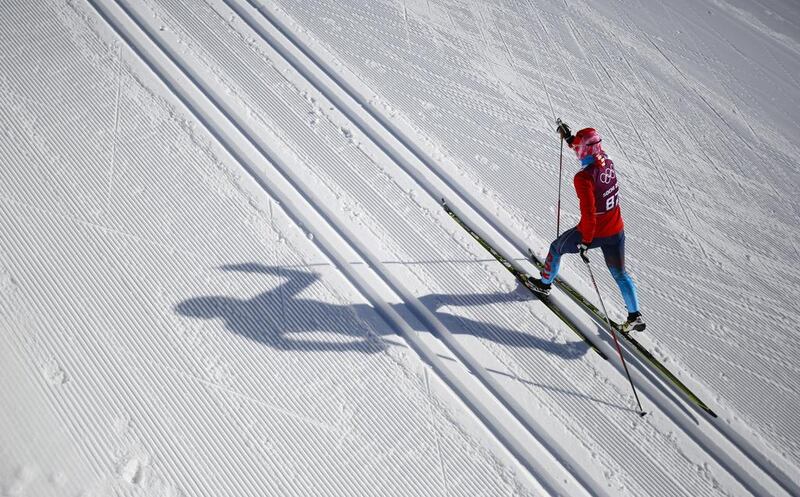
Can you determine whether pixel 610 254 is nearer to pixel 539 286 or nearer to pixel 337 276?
pixel 539 286

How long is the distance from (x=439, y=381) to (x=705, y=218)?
151 inches

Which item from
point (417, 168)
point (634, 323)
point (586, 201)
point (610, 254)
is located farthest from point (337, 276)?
point (634, 323)

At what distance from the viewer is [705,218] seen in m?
4.79

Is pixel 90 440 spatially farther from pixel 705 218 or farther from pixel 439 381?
pixel 705 218

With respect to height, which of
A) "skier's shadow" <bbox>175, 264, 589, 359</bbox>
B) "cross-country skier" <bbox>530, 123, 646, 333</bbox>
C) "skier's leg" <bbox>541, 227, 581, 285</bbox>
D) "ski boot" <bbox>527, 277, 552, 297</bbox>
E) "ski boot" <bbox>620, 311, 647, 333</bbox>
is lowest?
"skier's shadow" <bbox>175, 264, 589, 359</bbox>

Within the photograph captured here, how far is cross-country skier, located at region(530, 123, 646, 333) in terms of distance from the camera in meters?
2.95

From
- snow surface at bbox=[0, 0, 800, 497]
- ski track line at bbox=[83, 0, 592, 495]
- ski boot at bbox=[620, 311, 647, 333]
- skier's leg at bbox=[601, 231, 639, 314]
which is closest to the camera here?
snow surface at bbox=[0, 0, 800, 497]

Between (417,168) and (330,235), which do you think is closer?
(330,235)

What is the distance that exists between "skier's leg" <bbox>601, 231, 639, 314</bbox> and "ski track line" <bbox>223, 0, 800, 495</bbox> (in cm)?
45

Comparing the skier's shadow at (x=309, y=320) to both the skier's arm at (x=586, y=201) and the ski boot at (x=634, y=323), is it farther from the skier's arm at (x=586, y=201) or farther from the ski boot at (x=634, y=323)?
the skier's arm at (x=586, y=201)

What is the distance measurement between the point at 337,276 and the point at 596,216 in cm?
195

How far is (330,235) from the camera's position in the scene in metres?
3.53

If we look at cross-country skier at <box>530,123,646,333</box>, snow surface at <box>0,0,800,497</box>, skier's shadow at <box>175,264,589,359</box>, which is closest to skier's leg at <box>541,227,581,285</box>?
cross-country skier at <box>530,123,646,333</box>

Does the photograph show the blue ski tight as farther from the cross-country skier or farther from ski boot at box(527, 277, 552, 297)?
ski boot at box(527, 277, 552, 297)
